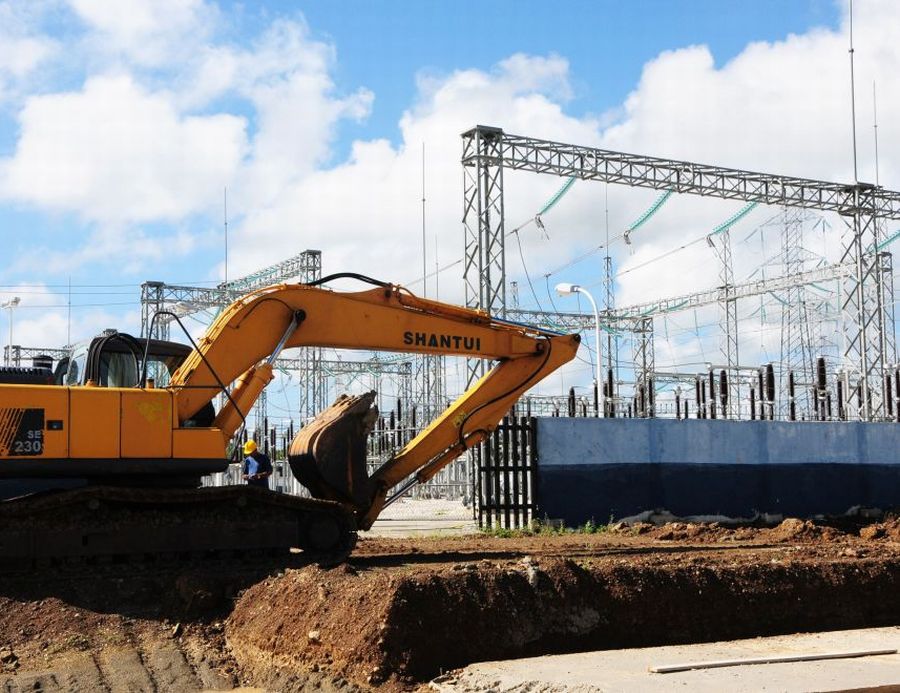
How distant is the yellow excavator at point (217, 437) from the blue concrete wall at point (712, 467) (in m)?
5.58

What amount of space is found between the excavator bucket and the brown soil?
44.2 inches

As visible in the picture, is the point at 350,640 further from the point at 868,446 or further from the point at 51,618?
the point at 868,446

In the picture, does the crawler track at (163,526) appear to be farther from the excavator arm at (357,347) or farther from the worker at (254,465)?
the worker at (254,465)

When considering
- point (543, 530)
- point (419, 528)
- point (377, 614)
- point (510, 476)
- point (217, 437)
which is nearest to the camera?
point (377, 614)

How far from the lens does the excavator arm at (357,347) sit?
12.3 m

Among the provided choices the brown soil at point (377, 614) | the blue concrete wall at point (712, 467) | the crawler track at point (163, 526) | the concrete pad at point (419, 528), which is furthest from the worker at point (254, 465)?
the blue concrete wall at point (712, 467)

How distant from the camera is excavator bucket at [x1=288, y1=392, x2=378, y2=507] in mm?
12672

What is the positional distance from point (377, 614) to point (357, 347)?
17.3ft

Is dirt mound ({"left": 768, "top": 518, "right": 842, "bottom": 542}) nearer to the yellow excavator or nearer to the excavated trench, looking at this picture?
the excavated trench

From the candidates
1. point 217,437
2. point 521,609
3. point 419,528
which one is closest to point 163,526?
point 217,437

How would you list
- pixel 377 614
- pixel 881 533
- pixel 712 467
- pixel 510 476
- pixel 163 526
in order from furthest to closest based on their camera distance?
pixel 712 467, pixel 510 476, pixel 881 533, pixel 163 526, pixel 377 614

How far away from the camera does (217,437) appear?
1180 centimetres

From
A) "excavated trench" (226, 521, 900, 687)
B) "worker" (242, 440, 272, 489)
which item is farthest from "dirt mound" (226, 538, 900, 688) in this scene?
"worker" (242, 440, 272, 489)

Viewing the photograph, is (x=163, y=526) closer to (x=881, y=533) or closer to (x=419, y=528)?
(x=419, y=528)
